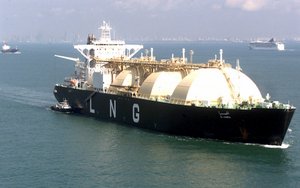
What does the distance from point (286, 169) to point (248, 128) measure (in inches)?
216

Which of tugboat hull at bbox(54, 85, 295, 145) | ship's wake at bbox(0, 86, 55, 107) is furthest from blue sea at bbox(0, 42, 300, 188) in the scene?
ship's wake at bbox(0, 86, 55, 107)

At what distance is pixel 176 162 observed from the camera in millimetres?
32375

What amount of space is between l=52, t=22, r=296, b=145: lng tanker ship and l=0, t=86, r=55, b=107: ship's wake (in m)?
6.47

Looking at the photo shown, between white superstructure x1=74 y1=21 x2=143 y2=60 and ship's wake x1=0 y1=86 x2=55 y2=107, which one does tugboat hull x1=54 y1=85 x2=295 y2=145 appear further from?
ship's wake x1=0 y1=86 x2=55 y2=107

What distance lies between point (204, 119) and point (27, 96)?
1296 inches

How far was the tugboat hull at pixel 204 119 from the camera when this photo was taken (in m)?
35.2

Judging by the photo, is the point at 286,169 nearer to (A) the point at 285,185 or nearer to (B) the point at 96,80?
(A) the point at 285,185

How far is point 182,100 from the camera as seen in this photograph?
128ft

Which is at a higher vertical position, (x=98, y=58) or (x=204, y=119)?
(x=98, y=58)

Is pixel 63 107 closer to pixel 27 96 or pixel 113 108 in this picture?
pixel 113 108

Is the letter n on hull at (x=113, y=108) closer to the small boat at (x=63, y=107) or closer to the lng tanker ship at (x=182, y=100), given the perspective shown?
the lng tanker ship at (x=182, y=100)

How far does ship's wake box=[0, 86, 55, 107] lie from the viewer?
59516 mm

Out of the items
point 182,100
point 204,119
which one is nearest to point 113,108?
point 182,100

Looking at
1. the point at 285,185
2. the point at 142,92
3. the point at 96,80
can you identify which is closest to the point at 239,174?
the point at 285,185
